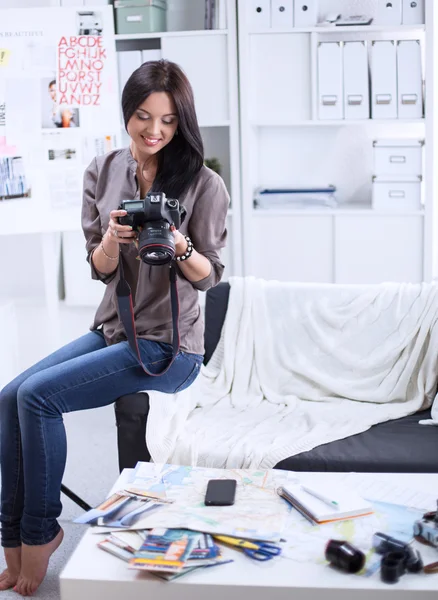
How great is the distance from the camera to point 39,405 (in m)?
1.94

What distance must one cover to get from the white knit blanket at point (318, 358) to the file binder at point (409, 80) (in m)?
1.12

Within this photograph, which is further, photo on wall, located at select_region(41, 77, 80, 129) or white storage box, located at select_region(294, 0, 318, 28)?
white storage box, located at select_region(294, 0, 318, 28)

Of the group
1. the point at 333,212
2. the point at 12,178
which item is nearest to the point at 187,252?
the point at 12,178

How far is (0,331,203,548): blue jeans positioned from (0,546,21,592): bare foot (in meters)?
0.02

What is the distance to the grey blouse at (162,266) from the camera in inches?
83.1

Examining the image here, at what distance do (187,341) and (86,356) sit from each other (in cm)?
26

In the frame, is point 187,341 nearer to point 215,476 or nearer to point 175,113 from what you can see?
point 215,476

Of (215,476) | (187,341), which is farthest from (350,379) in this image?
(215,476)

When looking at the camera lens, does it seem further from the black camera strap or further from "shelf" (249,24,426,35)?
"shelf" (249,24,426,35)

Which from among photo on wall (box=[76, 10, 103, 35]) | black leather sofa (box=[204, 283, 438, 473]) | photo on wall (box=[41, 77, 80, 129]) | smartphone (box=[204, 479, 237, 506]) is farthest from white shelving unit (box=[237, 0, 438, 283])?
smartphone (box=[204, 479, 237, 506])

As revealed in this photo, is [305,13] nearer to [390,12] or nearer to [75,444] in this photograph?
[390,12]

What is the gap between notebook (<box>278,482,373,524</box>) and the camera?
5.30ft

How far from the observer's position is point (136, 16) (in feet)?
11.4

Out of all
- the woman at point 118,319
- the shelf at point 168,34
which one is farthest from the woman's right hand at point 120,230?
the shelf at point 168,34
